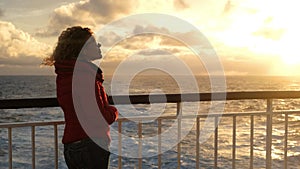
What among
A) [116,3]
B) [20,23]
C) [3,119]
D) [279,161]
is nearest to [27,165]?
[116,3]

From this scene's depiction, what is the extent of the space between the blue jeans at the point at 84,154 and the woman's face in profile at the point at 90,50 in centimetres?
48

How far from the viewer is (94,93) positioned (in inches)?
95.4

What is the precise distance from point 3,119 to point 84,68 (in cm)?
2377

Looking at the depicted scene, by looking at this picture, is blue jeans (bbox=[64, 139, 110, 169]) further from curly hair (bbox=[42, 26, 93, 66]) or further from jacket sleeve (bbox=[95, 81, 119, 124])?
curly hair (bbox=[42, 26, 93, 66])

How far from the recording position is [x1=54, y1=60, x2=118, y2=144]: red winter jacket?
7.89 ft

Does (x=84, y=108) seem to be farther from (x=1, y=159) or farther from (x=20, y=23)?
(x=20, y=23)

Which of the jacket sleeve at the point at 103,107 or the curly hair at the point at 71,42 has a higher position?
the curly hair at the point at 71,42

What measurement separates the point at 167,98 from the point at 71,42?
3.33 ft

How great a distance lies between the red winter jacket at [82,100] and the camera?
240 centimetres

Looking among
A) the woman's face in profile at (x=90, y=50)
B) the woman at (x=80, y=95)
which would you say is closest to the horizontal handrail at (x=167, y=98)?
the woman at (x=80, y=95)

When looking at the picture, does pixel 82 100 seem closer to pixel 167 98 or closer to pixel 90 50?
pixel 90 50

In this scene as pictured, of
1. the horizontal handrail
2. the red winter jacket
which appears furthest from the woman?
the horizontal handrail

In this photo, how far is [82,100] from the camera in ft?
7.87

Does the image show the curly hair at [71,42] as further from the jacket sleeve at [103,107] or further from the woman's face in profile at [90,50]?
the jacket sleeve at [103,107]
